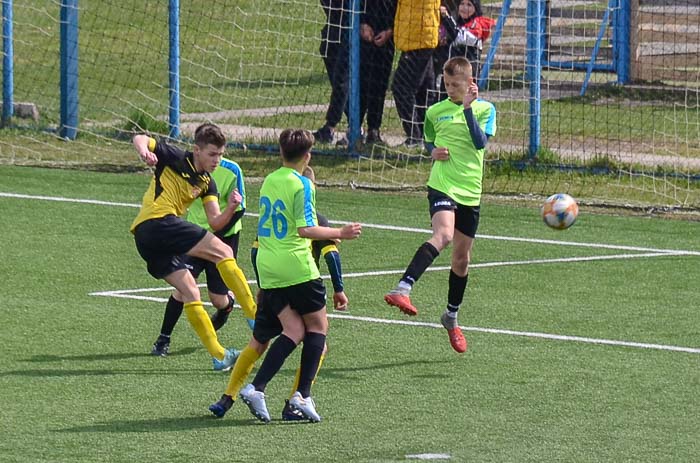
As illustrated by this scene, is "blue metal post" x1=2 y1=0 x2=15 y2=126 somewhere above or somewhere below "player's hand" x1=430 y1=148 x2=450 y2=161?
above

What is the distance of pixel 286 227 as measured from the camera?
7.97 m

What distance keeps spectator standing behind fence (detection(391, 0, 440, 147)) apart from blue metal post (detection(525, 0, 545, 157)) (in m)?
1.08

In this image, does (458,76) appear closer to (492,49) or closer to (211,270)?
(211,270)

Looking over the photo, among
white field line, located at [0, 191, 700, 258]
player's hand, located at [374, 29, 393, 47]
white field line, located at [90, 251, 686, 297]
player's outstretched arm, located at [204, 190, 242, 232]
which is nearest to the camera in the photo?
player's outstretched arm, located at [204, 190, 242, 232]

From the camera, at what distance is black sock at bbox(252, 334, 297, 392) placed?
26.2ft

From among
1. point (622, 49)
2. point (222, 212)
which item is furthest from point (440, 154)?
point (622, 49)

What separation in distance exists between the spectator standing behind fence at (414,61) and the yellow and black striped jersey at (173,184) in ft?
28.5

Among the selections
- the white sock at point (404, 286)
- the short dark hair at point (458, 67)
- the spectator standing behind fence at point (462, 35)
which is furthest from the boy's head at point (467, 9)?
the white sock at point (404, 286)

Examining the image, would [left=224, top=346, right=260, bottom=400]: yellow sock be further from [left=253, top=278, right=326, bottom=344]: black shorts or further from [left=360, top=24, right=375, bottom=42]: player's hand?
[left=360, top=24, right=375, bottom=42]: player's hand

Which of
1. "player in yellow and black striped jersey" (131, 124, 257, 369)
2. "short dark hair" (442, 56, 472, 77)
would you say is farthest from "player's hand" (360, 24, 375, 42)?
"player in yellow and black striped jersey" (131, 124, 257, 369)

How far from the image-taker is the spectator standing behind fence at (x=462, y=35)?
18.3 meters

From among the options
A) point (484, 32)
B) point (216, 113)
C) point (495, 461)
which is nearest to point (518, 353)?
point (495, 461)

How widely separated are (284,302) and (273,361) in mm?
312

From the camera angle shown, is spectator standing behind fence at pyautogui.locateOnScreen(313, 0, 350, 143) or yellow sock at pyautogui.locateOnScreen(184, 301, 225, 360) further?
spectator standing behind fence at pyautogui.locateOnScreen(313, 0, 350, 143)
